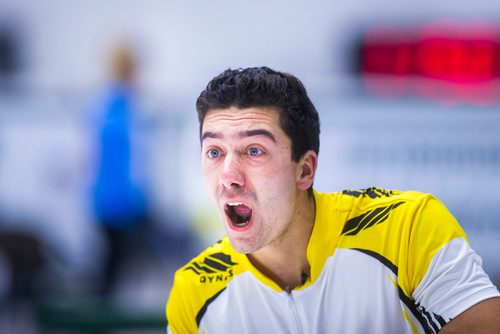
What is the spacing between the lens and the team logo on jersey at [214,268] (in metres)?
3.09

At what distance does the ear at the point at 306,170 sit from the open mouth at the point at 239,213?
0.63 ft

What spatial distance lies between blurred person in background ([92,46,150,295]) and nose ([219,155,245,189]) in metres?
3.29

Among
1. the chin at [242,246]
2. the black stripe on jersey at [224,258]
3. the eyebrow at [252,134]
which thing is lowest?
the black stripe on jersey at [224,258]

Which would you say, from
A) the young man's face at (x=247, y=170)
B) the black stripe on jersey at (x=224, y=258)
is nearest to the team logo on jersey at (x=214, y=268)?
the black stripe on jersey at (x=224, y=258)

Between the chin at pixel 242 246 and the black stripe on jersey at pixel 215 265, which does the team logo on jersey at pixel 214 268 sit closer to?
the black stripe on jersey at pixel 215 265

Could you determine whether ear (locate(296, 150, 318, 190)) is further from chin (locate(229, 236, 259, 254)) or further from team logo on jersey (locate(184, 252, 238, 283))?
team logo on jersey (locate(184, 252, 238, 283))

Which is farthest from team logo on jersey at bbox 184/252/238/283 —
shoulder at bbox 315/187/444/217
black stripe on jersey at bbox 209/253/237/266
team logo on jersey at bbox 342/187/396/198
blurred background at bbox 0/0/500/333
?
blurred background at bbox 0/0/500/333

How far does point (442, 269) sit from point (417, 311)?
8.1 inches

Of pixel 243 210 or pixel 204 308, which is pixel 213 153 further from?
pixel 204 308

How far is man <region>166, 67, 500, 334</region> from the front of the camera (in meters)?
2.76

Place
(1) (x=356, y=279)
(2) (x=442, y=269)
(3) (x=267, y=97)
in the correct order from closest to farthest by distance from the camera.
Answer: (2) (x=442, y=269) → (3) (x=267, y=97) → (1) (x=356, y=279)

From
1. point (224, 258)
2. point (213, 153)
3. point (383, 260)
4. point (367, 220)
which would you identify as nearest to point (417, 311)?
point (383, 260)

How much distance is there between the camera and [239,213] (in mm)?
2893

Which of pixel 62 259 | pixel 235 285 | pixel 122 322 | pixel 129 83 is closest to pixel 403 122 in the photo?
pixel 129 83
